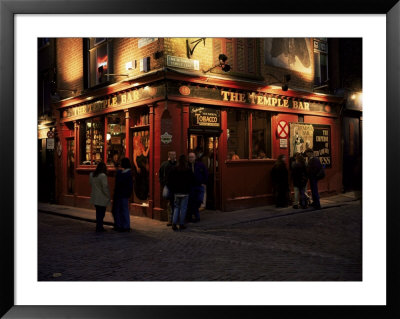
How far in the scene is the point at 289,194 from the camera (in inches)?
531

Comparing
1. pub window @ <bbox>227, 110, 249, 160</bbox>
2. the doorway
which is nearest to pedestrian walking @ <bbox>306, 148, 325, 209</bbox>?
pub window @ <bbox>227, 110, 249, 160</bbox>

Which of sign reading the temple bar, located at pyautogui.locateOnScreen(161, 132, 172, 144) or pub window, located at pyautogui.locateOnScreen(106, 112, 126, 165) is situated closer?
sign reading the temple bar, located at pyautogui.locateOnScreen(161, 132, 172, 144)

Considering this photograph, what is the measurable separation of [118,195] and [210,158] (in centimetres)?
389

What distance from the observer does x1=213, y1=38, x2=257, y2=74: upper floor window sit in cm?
1220

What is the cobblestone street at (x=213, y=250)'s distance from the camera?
563 cm

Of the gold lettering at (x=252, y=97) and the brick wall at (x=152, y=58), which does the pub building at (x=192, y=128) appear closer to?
the gold lettering at (x=252, y=97)

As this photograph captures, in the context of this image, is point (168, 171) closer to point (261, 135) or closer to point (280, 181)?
point (280, 181)

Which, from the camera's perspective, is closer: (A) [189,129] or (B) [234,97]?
(A) [189,129]

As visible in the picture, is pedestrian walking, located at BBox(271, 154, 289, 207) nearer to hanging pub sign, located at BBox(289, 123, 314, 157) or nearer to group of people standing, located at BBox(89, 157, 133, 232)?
hanging pub sign, located at BBox(289, 123, 314, 157)

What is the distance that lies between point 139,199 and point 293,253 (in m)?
6.70

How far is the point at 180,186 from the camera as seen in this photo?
941cm

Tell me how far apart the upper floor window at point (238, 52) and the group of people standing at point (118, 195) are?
16.6 feet

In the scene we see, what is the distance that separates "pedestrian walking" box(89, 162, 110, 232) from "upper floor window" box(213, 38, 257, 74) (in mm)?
5341

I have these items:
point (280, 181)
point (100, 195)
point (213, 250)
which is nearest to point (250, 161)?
point (280, 181)
